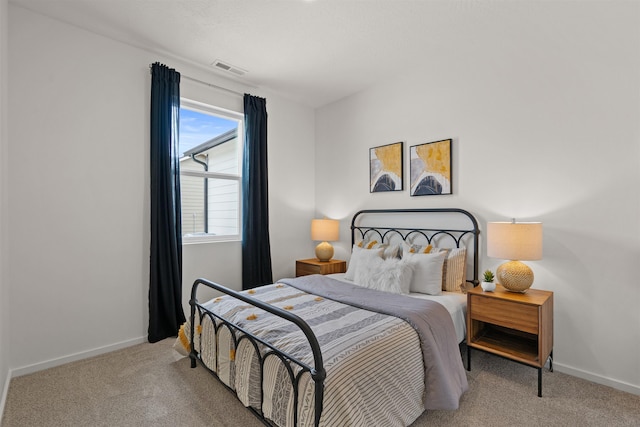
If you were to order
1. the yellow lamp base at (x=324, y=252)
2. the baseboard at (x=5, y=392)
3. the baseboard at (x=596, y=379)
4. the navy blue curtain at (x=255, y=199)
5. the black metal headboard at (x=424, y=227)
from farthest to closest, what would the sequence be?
the yellow lamp base at (x=324, y=252)
the navy blue curtain at (x=255, y=199)
the black metal headboard at (x=424, y=227)
the baseboard at (x=596, y=379)
the baseboard at (x=5, y=392)

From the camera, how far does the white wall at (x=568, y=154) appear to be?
226 cm

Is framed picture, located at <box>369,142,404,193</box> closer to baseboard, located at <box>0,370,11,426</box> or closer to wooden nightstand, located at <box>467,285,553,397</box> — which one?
wooden nightstand, located at <box>467,285,553,397</box>

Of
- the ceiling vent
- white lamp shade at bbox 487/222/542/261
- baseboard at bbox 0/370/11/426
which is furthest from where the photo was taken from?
the ceiling vent

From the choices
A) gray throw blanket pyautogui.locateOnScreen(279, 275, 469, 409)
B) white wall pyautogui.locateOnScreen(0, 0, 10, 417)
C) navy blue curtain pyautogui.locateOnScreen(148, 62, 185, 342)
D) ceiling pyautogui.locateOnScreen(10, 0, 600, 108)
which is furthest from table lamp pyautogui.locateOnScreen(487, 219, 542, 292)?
white wall pyautogui.locateOnScreen(0, 0, 10, 417)

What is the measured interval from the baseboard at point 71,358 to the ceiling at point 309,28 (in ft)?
9.36

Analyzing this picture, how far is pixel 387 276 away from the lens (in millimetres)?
2740

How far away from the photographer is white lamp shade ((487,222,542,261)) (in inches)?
91.8

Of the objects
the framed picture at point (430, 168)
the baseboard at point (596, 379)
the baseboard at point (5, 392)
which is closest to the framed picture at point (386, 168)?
the framed picture at point (430, 168)

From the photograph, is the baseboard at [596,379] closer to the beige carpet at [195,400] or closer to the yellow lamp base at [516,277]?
the beige carpet at [195,400]

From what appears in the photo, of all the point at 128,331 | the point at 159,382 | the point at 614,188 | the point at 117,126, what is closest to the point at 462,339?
the point at 614,188

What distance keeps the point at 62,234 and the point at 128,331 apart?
3.51ft

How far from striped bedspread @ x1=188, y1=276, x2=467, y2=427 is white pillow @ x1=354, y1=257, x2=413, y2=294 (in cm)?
19

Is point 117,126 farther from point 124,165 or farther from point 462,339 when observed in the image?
point 462,339

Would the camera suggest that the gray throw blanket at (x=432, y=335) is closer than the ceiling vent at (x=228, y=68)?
Yes
